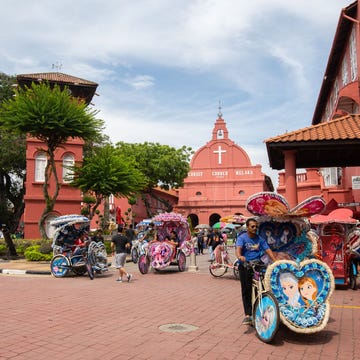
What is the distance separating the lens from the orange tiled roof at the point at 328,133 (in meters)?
11.8

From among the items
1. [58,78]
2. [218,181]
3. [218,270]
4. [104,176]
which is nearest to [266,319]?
[218,270]

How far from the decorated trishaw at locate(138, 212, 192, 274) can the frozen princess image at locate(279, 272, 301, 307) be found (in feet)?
29.5

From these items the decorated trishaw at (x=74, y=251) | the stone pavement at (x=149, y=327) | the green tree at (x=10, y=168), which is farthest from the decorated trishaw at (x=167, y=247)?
the green tree at (x=10, y=168)

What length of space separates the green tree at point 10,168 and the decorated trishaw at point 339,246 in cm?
2940

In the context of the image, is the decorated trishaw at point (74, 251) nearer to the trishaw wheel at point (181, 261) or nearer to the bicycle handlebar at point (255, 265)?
the trishaw wheel at point (181, 261)

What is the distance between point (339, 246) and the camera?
10.7 meters

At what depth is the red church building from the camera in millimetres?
53812

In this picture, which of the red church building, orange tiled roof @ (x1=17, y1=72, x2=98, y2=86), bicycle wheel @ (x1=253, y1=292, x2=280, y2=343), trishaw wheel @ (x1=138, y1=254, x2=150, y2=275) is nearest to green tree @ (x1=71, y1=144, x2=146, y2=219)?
orange tiled roof @ (x1=17, y1=72, x2=98, y2=86)

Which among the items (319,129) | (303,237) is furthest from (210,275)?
(303,237)

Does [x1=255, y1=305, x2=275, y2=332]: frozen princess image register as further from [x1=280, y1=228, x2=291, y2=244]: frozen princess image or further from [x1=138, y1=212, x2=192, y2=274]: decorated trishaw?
[x1=138, y1=212, x2=192, y2=274]: decorated trishaw

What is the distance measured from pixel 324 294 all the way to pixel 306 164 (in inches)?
482

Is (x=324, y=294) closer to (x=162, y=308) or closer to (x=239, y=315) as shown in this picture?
(x=239, y=315)

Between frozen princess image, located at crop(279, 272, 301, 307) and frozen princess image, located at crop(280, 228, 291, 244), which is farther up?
frozen princess image, located at crop(280, 228, 291, 244)

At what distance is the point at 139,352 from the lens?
16.8ft
